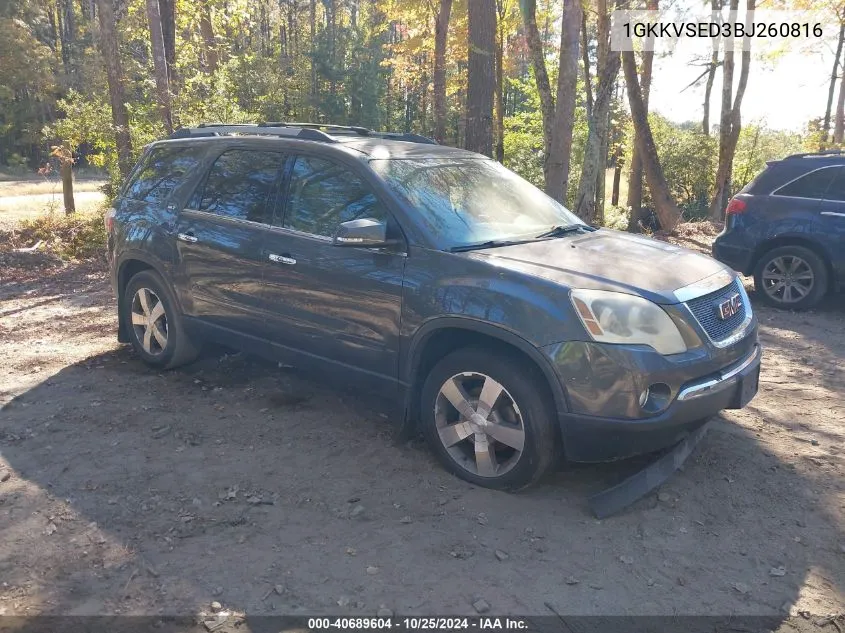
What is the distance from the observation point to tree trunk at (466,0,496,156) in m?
9.37

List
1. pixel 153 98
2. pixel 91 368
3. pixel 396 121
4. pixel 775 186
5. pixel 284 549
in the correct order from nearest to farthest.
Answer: pixel 284 549, pixel 91 368, pixel 775 186, pixel 153 98, pixel 396 121

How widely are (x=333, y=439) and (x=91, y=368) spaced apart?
2.69 metres

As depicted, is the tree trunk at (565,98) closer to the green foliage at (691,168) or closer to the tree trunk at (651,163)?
the tree trunk at (651,163)

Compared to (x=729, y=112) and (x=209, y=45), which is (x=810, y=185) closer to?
(x=729, y=112)

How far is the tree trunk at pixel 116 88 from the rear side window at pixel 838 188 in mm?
11120

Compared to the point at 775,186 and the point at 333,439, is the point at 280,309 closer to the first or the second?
the point at 333,439

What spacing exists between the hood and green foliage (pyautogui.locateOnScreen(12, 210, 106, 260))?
32.4ft

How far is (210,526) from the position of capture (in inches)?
143

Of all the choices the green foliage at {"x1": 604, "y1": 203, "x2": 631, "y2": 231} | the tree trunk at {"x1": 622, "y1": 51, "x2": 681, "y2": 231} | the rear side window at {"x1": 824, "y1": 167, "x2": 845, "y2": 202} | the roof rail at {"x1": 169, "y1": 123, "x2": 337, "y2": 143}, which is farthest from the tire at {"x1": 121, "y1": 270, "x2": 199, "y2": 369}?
the green foliage at {"x1": 604, "y1": 203, "x2": 631, "y2": 231}

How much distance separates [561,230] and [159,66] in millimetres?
10807

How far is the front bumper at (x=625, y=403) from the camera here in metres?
3.50

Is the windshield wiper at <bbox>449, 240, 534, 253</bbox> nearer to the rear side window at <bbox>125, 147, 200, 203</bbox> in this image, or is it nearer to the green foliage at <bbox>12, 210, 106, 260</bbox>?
the rear side window at <bbox>125, 147, 200, 203</bbox>

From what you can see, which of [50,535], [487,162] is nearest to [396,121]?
[487,162]

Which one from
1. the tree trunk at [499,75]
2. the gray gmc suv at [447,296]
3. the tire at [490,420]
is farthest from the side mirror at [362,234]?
the tree trunk at [499,75]
